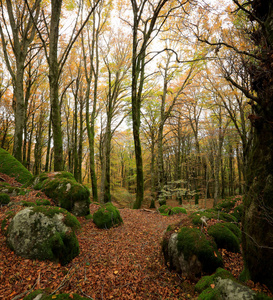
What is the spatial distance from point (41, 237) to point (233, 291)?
3745 mm

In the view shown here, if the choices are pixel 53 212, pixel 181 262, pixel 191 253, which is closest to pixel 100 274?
pixel 181 262

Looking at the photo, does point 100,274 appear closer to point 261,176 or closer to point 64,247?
point 64,247

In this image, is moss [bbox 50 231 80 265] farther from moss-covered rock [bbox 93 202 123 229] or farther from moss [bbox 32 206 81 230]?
moss-covered rock [bbox 93 202 123 229]

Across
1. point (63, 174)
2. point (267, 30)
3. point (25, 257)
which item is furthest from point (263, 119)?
point (63, 174)

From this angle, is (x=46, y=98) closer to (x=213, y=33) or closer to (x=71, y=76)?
(x=71, y=76)

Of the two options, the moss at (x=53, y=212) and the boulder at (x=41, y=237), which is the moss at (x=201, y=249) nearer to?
the boulder at (x=41, y=237)

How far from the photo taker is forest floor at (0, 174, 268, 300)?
273 centimetres

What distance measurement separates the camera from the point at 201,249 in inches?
129

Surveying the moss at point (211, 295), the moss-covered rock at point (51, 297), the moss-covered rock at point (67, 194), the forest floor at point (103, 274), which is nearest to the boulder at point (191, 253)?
the forest floor at point (103, 274)

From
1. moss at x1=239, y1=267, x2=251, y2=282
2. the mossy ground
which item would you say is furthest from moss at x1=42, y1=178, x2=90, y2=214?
the mossy ground

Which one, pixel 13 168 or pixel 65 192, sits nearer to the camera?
pixel 65 192

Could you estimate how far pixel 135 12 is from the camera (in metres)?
7.32

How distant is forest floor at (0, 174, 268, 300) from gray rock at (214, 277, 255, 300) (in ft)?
0.86

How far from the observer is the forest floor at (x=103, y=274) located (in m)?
2.73
